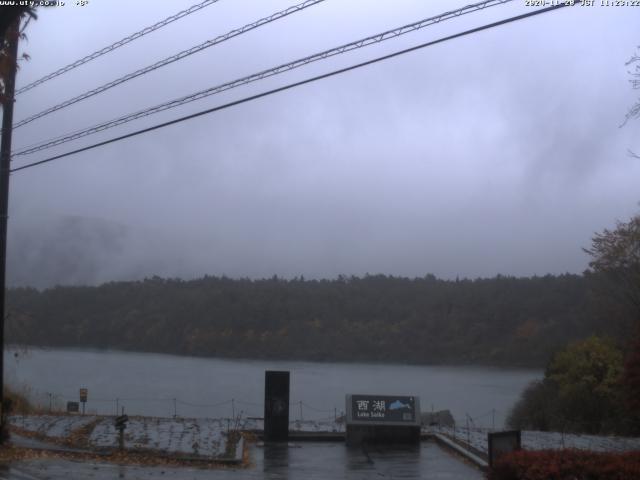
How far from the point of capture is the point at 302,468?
17.6 metres

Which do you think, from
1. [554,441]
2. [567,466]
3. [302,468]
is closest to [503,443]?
[567,466]

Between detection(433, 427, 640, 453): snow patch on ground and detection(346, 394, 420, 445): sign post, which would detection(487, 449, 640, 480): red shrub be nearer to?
detection(433, 427, 640, 453): snow patch on ground

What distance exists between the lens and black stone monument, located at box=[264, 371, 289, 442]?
2142cm

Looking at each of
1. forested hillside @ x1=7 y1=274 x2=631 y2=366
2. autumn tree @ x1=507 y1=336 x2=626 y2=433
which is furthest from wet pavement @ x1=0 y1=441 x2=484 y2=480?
forested hillside @ x1=7 y1=274 x2=631 y2=366

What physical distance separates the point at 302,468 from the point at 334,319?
34.1 m

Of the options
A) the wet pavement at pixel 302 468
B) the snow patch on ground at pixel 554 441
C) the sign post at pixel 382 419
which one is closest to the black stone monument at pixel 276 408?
the wet pavement at pixel 302 468

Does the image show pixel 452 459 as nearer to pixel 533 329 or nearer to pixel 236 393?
pixel 236 393

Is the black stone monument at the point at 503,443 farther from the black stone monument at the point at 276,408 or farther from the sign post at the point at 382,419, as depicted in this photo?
the black stone monument at the point at 276,408

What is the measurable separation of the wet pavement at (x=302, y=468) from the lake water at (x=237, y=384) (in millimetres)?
10619

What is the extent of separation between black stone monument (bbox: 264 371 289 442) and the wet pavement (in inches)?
26.7

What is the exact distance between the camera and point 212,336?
5150cm

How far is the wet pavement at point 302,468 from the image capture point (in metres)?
15.7

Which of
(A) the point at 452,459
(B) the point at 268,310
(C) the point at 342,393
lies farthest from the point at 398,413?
(B) the point at 268,310

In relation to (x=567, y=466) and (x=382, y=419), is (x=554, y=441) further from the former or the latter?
(x=567, y=466)
